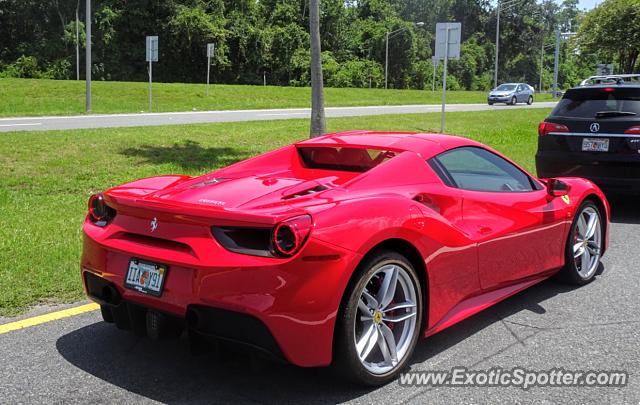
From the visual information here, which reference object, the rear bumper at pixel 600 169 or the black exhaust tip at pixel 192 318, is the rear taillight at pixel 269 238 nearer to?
the black exhaust tip at pixel 192 318

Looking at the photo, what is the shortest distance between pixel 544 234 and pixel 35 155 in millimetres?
8827

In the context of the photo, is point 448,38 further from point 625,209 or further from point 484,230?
point 484,230

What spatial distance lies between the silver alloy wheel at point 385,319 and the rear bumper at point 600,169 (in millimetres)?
5332

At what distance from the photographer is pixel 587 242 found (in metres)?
5.41

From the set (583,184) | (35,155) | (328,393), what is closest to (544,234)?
(583,184)

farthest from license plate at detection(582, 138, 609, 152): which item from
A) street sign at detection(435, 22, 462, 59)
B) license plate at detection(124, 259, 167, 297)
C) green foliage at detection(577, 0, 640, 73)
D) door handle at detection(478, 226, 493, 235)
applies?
green foliage at detection(577, 0, 640, 73)

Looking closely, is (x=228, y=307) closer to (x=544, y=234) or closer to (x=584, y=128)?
(x=544, y=234)

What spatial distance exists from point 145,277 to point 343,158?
1.65m

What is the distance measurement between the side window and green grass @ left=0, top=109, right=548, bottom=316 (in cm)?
287

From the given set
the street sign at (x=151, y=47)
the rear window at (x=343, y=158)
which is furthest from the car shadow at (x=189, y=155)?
the street sign at (x=151, y=47)

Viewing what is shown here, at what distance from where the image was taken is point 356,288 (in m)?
3.24

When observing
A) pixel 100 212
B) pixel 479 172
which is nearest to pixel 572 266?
pixel 479 172

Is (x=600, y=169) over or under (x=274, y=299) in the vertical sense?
over

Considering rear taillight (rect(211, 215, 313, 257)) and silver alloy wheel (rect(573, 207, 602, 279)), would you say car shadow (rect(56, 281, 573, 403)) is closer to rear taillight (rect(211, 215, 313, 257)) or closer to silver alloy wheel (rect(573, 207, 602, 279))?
rear taillight (rect(211, 215, 313, 257))
